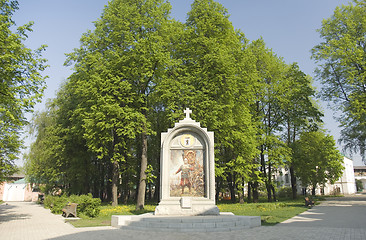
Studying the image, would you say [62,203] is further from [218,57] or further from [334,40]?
[334,40]

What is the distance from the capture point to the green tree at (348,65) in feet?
71.3

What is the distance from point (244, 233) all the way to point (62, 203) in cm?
1513

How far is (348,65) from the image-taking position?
2280 centimetres

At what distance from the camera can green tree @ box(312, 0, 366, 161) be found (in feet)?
71.3

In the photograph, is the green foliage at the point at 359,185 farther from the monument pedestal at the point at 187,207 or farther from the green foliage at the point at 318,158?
the monument pedestal at the point at 187,207

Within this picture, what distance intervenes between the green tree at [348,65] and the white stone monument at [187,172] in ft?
45.8

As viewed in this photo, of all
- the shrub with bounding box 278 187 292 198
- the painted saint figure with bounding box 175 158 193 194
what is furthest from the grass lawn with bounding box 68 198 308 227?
the shrub with bounding box 278 187 292 198

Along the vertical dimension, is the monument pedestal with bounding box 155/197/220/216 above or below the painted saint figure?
below

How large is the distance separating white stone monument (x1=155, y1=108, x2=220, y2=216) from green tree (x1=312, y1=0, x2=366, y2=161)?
14.0m

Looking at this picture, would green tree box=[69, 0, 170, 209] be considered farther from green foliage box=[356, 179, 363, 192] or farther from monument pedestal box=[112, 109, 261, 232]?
green foliage box=[356, 179, 363, 192]

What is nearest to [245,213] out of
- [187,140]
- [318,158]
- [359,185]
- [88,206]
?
[187,140]

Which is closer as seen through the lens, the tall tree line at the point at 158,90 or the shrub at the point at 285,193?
the tall tree line at the point at 158,90

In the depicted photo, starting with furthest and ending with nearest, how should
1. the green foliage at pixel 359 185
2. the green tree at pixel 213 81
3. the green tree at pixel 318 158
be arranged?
the green foliage at pixel 359 185 < the green tree at pixel 318 158 < the green tree at pixel 213 81

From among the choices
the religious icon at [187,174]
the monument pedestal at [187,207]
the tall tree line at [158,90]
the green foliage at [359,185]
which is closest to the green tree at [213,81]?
the tall tree line at [158,90]
